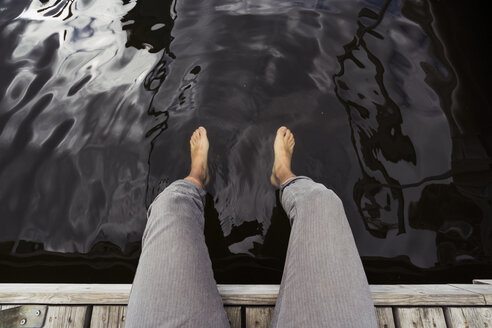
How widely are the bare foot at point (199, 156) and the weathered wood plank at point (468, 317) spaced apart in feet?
4.63

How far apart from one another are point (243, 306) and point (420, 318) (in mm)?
→ 797

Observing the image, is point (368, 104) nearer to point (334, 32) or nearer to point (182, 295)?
point (334, 32)

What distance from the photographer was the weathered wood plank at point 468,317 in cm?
137

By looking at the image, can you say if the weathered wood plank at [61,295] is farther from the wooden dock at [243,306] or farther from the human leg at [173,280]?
the human leg at [173,280]

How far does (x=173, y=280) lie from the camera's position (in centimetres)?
105

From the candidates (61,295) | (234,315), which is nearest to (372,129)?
(234,315)

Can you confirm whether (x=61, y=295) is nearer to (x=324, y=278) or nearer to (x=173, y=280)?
(x=173, y=280)

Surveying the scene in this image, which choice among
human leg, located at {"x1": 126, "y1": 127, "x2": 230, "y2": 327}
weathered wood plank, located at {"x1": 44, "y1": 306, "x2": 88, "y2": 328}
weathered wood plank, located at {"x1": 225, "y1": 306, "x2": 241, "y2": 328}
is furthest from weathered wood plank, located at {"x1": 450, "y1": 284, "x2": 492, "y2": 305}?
weathered wood plank, located at {"x1": 44, "y1": 306, "x2": 88, "y2": 328}

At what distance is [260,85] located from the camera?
228 centimetres

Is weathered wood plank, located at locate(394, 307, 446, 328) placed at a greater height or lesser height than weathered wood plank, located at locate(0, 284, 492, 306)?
lesser

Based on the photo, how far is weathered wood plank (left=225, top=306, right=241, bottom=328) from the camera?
138 centimetres

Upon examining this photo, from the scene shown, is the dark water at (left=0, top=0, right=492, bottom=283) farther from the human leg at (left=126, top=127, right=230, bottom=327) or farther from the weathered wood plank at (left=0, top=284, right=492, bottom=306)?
the human leg at (left=126, top=127, right=230, bottom=327)

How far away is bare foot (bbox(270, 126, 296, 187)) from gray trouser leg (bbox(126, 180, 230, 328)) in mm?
798

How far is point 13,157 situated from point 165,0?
1.67 metres
